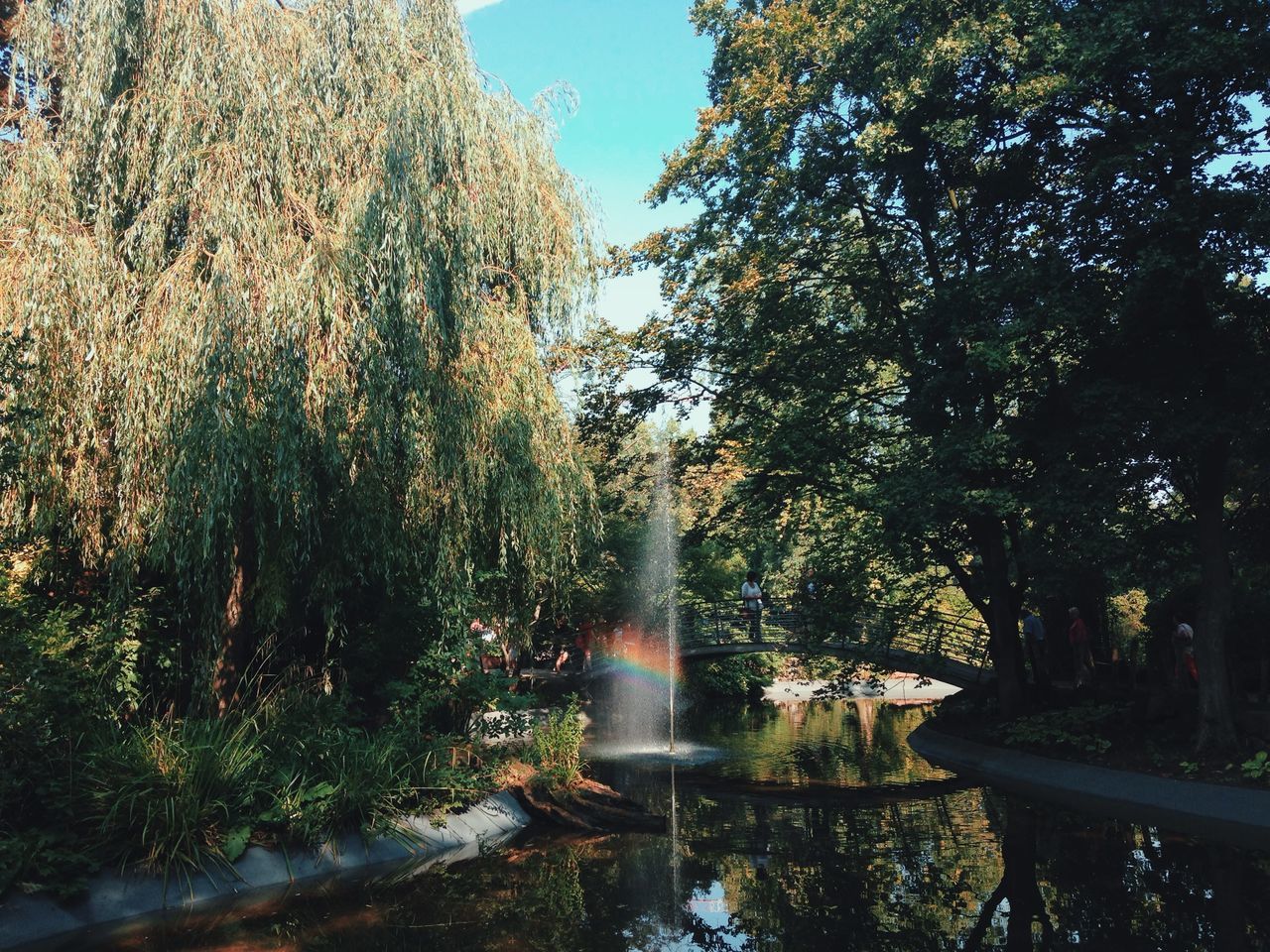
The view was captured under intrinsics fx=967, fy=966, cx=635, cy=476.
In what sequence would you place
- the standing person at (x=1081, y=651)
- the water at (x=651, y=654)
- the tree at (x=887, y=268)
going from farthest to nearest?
the water at (x=651, y=654), the standing person at (x=1081, y=651), the tree at (x=887, y=268)

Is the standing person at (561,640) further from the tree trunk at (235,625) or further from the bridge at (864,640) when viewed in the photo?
the tree trunk at (235,625)

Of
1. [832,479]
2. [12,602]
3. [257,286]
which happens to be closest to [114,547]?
[12,602]

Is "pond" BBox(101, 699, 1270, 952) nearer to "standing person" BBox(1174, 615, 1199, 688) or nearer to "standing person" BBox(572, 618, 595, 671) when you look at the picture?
"standing person" BBox(1174, 615, 1199, 688)

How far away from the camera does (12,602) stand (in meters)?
8.23

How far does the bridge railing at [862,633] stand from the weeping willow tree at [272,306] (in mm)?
8609

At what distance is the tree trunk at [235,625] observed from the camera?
973 cm

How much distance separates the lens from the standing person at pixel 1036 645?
59.6 feet

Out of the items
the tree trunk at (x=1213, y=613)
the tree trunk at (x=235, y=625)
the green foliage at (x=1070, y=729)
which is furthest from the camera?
the green foliage at (x=1070, y=729)

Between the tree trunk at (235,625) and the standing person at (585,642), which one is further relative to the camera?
the standing person at (585,642)

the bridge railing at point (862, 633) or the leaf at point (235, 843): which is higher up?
the bridge railing at point (862, 633)

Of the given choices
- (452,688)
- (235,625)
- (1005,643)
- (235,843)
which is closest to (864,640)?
(1005,643)

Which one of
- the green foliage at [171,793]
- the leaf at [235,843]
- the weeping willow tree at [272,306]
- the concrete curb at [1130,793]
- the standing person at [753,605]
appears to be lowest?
the concrete curb at [1130,793]

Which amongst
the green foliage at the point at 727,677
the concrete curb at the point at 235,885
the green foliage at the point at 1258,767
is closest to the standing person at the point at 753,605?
the green foliage at the point at 727,677

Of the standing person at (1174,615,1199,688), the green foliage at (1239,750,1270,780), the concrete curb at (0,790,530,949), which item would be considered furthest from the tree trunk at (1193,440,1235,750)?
the concrete curb at (0,790,530,949)
